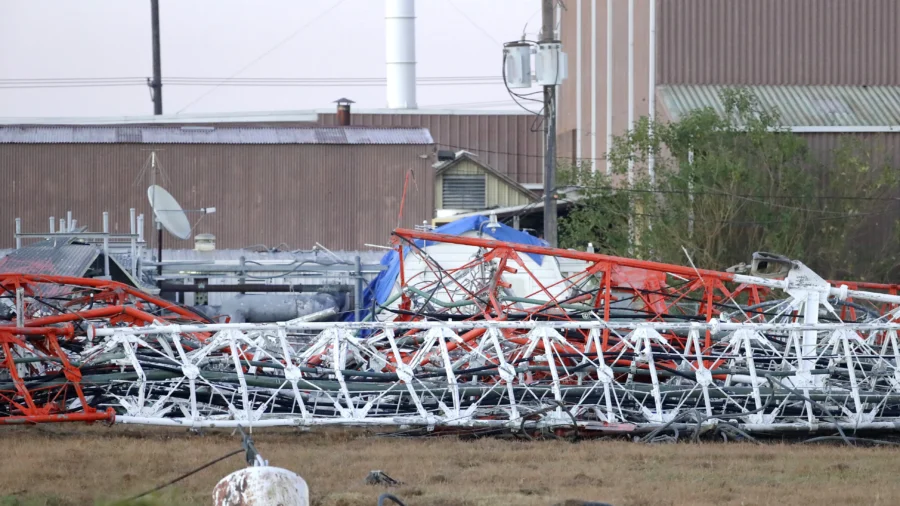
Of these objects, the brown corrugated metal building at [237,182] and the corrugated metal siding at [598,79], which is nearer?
the corrugated metal siding at [598,79]

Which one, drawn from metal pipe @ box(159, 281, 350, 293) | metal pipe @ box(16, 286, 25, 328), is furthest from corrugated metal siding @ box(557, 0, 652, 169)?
metal pipe @ box(16, 286, 25, 328)

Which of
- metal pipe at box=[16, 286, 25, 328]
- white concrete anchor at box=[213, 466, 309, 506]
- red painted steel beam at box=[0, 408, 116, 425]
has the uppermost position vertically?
metal pipe at box=[16, 286, 25, 328]

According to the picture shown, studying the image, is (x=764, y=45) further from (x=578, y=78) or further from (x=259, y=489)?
(x=259, y=489)

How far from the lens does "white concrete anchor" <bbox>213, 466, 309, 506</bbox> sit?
25.8 feet

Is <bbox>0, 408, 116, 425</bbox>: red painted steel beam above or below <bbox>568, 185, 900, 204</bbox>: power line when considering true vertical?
below

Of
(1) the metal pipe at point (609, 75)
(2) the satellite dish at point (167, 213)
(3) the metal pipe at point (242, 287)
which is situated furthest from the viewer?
(1) the metal pipe at point (609, 75)

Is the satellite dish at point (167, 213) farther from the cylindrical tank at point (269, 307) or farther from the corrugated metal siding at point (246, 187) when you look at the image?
the corrugated metal siding at point (246, 187)

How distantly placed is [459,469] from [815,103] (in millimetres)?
27235

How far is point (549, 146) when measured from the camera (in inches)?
1032

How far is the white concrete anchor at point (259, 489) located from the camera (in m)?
7.88

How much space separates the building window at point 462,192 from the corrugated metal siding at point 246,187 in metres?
1.47

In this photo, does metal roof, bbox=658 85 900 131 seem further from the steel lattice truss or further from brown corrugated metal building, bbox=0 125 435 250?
the steel lattice truss

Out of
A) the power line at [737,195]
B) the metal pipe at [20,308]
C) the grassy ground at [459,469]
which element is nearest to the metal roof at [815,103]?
the power line at [737,195]

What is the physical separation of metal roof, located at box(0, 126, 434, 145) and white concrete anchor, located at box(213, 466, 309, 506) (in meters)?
36.7
